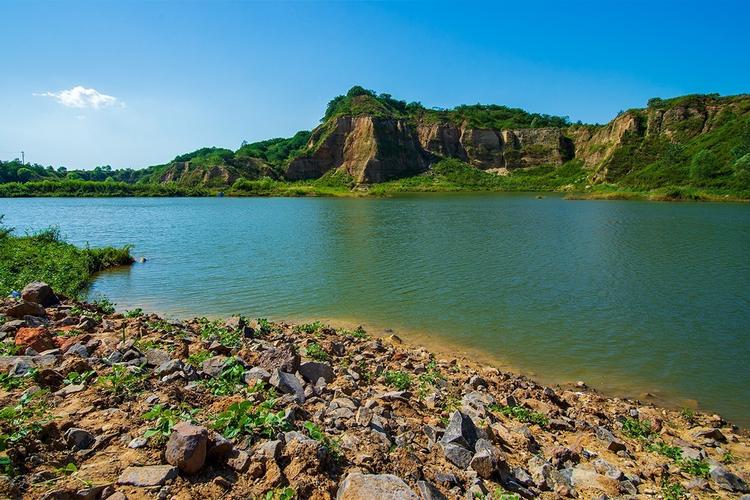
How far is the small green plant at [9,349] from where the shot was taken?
24.0 ft

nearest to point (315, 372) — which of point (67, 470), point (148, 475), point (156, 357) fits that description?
point (156, 357)

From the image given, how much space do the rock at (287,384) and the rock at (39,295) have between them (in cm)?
926

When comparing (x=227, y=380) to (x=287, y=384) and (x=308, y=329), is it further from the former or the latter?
(x=308, y=329)

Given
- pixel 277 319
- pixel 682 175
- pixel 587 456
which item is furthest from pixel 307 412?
pixel 682 175

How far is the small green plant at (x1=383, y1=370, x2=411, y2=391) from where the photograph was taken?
29.0 feet

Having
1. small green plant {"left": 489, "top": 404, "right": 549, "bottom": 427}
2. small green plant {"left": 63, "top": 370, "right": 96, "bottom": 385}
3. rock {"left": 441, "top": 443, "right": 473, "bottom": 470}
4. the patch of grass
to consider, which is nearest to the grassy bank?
small green plant {"left": 63, "top": 370, "right": 96, "bottom": 385}

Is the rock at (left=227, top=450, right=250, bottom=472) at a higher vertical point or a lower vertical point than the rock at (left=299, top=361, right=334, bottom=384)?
higher

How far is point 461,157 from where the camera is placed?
153 metres

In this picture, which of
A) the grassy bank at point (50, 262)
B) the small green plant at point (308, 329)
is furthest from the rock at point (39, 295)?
the small green plant at point (308, 329)

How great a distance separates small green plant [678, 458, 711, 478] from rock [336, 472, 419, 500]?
5.14m

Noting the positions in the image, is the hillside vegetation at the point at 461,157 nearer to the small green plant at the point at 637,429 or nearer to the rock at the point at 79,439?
the small green plant at the point at 637,429

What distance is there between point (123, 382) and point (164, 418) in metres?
1.52

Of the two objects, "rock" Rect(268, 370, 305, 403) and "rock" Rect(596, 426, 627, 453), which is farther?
"rock" Rect(596, 426, 627, 453)

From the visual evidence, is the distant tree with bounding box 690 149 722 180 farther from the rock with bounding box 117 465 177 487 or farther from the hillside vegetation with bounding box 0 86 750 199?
the rock with bounding box 117 465 177 487
